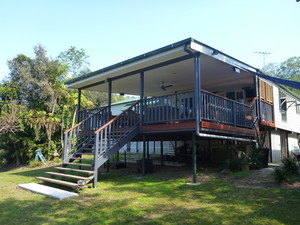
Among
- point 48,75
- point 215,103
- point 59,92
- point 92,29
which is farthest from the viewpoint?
point 48,75

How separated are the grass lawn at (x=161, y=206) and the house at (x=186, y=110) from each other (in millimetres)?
1183

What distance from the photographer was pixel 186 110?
993cm

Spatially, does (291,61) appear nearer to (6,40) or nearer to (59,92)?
(59,92)

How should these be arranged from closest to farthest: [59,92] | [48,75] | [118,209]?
[118,209]
[59,92]
[48,75]

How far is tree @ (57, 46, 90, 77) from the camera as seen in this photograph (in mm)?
38031

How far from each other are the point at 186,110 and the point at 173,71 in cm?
170

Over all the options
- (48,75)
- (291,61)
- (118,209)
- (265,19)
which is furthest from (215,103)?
(291,61)

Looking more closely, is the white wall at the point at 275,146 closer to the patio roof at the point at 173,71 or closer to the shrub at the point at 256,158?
the patio roof at the point at 173,71

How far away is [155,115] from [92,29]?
9.58 m

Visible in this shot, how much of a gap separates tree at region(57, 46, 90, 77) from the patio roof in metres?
25.8

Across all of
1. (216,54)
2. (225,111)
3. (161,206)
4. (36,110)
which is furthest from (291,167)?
(36,110)

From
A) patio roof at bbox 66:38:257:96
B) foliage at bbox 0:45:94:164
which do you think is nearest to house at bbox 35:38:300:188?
patio roof at bbox 66:38:257:96

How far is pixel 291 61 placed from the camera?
4300 centimetres

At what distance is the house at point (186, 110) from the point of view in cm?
761
